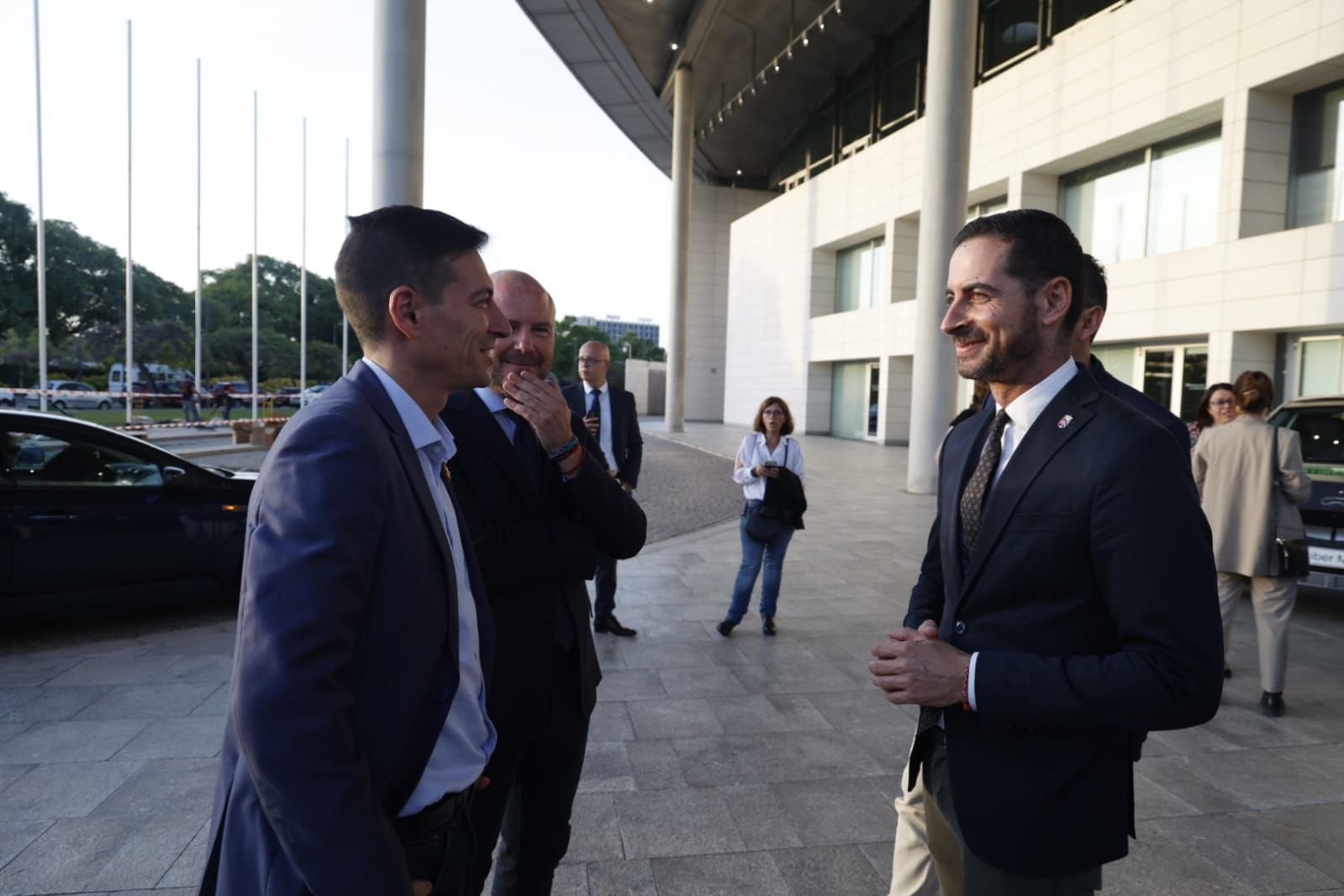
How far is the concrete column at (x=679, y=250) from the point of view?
108 ft

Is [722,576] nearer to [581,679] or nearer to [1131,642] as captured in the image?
[581,679]

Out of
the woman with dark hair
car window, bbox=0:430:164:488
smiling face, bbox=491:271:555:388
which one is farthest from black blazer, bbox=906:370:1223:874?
car window, bbox=0:430:164:488

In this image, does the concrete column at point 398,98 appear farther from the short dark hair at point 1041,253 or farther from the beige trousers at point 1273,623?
the short dark hair at point 1041,253

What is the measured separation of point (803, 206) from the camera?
106 ft

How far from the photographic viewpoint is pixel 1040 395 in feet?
5.46

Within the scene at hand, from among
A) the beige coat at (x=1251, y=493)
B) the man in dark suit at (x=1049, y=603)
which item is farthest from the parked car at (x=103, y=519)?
the beige coat at (x=1251, y=493)

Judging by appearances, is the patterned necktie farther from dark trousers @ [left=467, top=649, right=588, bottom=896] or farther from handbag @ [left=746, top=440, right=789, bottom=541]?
handbag @ [left=746, top=440, right=789, bottom=541]

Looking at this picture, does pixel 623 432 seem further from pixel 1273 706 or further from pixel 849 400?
pixel 849 400

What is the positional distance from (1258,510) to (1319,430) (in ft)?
11.8

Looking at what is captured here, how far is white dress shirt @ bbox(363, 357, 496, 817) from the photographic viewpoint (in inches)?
56.4

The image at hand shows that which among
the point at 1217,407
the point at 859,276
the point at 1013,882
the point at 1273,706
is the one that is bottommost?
the point at 1273,706

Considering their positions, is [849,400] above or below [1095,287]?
above

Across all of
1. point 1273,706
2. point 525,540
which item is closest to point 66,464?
point 525,540

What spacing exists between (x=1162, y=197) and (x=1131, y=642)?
751 inches
